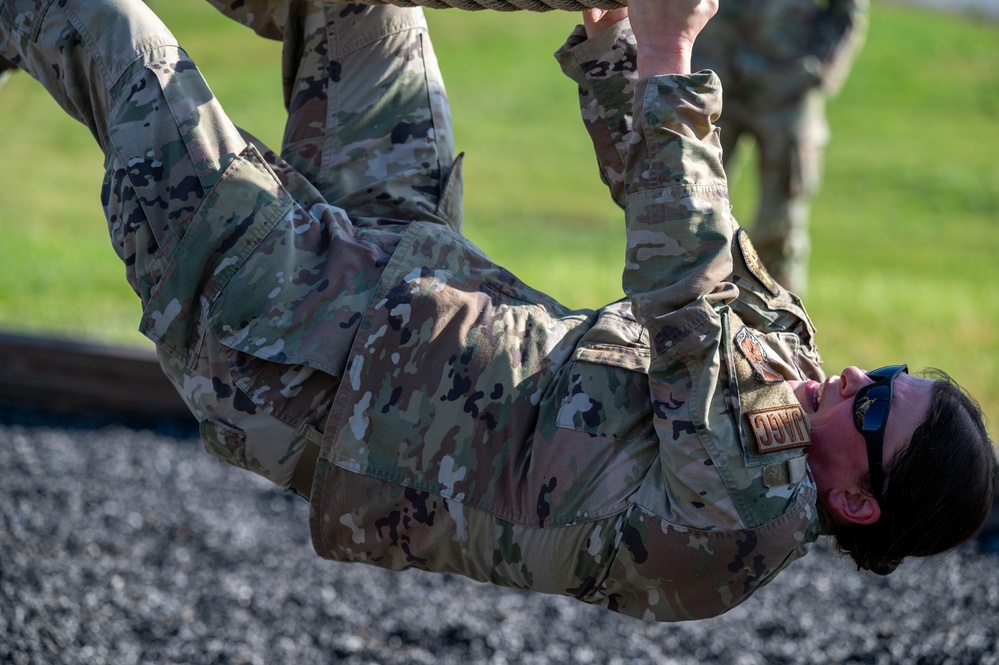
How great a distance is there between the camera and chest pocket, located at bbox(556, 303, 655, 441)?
228 cm

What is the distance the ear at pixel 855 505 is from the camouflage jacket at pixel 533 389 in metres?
0.11

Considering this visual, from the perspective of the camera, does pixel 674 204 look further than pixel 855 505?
No

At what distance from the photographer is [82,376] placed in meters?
5.24

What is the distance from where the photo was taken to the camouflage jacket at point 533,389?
2.15 meters

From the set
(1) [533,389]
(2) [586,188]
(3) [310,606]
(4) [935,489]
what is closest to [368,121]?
(1) [533,389]

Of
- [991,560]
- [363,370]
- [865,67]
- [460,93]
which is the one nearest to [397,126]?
[363,370]

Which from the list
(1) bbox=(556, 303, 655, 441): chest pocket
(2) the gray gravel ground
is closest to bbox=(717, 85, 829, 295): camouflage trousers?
(2) the gray gravel ground

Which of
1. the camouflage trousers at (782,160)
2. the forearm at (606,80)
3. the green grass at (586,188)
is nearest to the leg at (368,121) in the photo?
the forearm at (606,80)

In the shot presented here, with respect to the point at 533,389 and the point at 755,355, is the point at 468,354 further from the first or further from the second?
the point at 755,355

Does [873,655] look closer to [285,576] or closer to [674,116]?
[285,576]

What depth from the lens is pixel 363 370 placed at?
2303 millimetres

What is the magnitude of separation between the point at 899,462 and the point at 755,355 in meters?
0.38

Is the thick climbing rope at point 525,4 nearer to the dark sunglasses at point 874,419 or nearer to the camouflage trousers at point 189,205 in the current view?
the camouflage trousers at point 189,205

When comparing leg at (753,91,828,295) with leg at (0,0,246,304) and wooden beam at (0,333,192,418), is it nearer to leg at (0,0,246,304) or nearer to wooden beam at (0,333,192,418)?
wooden beam at (0,333,192,418)
